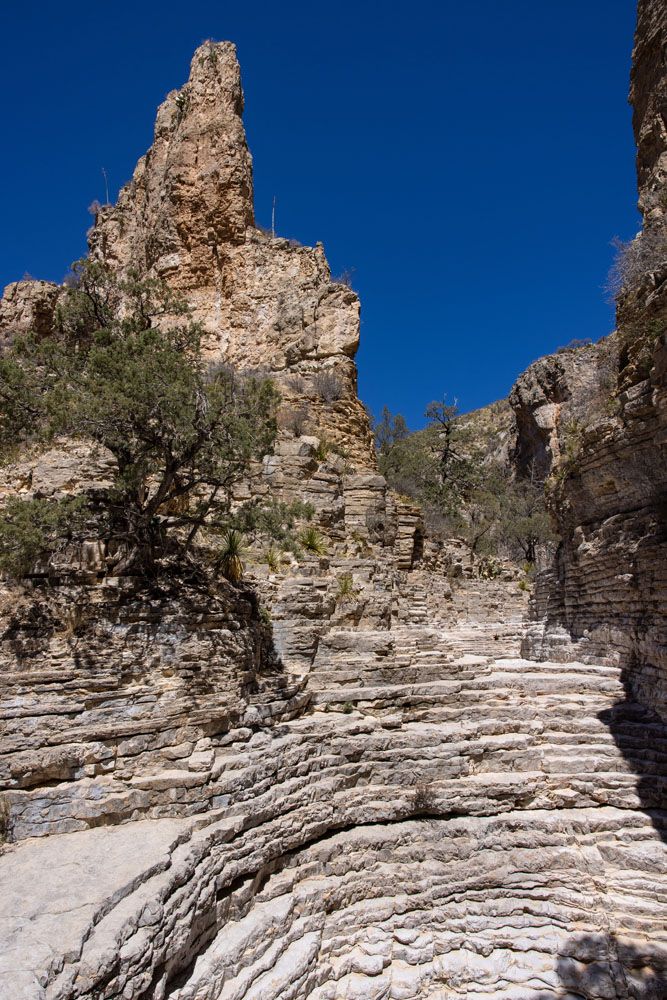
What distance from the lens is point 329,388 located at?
614 inches

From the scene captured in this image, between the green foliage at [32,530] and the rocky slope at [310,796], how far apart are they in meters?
0.30

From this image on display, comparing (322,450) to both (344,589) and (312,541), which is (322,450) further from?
(344,589)

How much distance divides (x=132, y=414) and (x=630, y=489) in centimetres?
874

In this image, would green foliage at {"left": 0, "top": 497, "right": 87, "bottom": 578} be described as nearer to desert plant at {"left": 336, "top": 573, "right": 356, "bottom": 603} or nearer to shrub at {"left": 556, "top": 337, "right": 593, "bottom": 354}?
desert plant at {"left": 336, "top": 573, "right": 356, "bottom": 603}

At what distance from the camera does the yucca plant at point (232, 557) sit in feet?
28.3

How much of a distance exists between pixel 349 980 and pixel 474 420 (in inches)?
1858

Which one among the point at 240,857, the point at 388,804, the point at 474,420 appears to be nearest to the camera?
the point at 240,857

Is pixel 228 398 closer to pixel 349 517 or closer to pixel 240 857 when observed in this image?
pixel 240 857

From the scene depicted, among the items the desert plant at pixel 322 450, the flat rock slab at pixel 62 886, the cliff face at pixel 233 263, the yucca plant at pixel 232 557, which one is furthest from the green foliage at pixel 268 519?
the cliff face at pixel 233 263

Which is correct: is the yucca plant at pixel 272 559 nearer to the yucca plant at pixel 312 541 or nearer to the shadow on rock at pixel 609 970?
the yucca plant at pixel 312 541

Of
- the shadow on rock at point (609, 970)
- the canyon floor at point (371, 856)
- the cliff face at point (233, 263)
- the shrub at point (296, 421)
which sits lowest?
the shadow on rock at point (609, 970)

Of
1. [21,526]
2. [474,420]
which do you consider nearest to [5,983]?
[21,526]

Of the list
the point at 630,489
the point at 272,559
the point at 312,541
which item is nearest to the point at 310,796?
the point at 272,559

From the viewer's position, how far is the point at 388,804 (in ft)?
25.1
